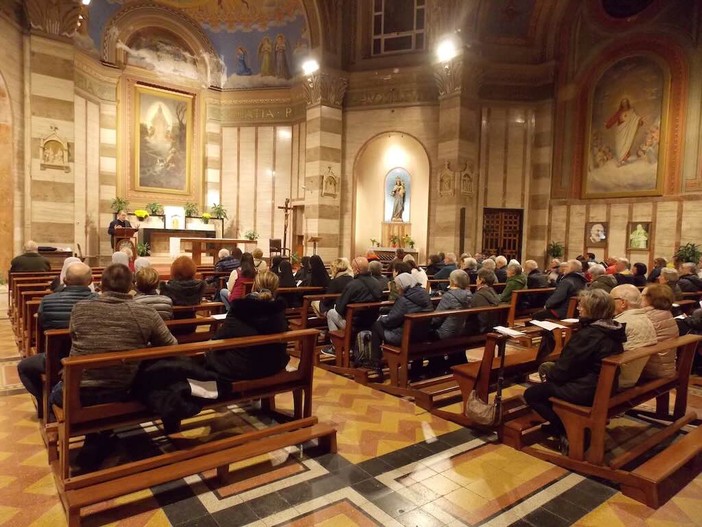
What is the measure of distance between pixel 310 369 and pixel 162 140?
15.2 m

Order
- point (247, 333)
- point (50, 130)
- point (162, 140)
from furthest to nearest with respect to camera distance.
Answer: point (162, 140) < point (50, 130) < point (247, 333)

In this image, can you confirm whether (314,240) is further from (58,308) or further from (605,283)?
(58,308)

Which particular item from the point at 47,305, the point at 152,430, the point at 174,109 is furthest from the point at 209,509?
the point at 174,109

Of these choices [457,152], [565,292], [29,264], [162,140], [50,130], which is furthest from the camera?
[162,140]

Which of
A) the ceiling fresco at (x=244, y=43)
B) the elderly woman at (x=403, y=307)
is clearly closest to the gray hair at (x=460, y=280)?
the elderly woman at (x=403, y=307)

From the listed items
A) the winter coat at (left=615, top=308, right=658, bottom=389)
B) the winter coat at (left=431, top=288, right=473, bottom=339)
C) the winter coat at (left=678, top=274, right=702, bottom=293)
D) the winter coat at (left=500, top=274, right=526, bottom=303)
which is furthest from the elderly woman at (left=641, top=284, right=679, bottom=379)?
the winter coat at (left=678, top=274, right=702, bottom=293)

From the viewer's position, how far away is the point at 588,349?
3.16 meters

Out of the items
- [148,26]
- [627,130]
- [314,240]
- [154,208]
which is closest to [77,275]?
[314,240]

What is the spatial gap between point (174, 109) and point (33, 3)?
6012 millimetres

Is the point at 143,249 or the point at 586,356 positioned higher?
the point at 143,249

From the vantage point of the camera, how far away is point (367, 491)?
3010 millimetres

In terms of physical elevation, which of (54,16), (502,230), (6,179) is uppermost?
(54,16)

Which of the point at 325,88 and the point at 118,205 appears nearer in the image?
the point at 118,205

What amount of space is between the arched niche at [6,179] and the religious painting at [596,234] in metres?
15.4
